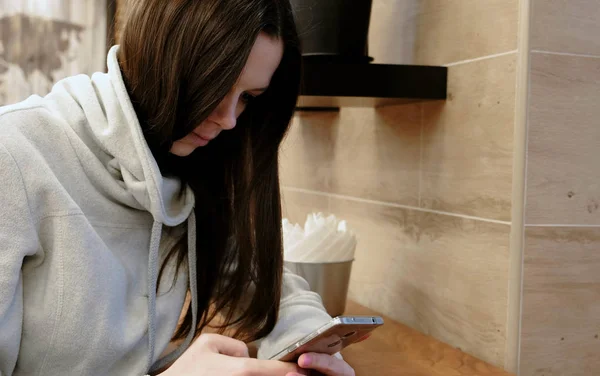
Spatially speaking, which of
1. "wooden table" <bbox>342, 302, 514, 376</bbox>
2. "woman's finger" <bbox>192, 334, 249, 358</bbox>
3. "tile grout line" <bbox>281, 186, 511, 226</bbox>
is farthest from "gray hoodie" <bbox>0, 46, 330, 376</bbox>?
"tile grout line" <bbox>281, 186, 511, 226</bbox>

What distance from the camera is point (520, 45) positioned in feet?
3.46

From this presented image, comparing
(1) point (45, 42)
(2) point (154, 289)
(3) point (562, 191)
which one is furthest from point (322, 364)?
(1) point (45, 42)

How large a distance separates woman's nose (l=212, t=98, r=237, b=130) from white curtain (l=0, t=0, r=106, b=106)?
8.17ft

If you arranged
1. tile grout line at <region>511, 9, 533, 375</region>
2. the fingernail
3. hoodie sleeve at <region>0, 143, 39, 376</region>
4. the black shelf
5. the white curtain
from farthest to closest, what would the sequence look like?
1. the white curtain
2. the black shelf
3. tile grout line at <region>511, 9, 533, 375</region>
4. the fingernail
5. hoodie sleeve at <region>0, 143, 39, 376</region>

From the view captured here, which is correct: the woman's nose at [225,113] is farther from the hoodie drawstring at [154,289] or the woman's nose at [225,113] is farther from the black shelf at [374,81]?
the black shelf at [374,81]

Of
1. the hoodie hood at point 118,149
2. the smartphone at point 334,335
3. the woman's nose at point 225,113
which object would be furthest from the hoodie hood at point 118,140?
the smartphone at point 334,335

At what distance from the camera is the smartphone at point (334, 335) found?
2.58 ft

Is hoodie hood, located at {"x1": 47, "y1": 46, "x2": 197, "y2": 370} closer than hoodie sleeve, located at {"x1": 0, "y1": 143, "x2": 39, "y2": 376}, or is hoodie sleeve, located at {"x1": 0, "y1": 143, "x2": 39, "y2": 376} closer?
hoodie sleeve, located at {"x1": 0, "y1": 143, "x2": 39, "y2": 376}

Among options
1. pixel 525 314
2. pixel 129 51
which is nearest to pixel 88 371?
pixel 129 51

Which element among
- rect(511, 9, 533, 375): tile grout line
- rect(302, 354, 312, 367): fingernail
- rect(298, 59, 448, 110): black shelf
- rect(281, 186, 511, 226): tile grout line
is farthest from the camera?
rect(298, 59, 448, 110): black shelf

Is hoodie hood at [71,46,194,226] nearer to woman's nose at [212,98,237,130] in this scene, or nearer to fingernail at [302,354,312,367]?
woman's nose at [212,98,237,130]

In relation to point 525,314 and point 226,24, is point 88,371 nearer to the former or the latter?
point 226,24

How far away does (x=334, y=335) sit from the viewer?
0.83 meters

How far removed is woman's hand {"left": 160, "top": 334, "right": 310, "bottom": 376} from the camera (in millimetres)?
833
